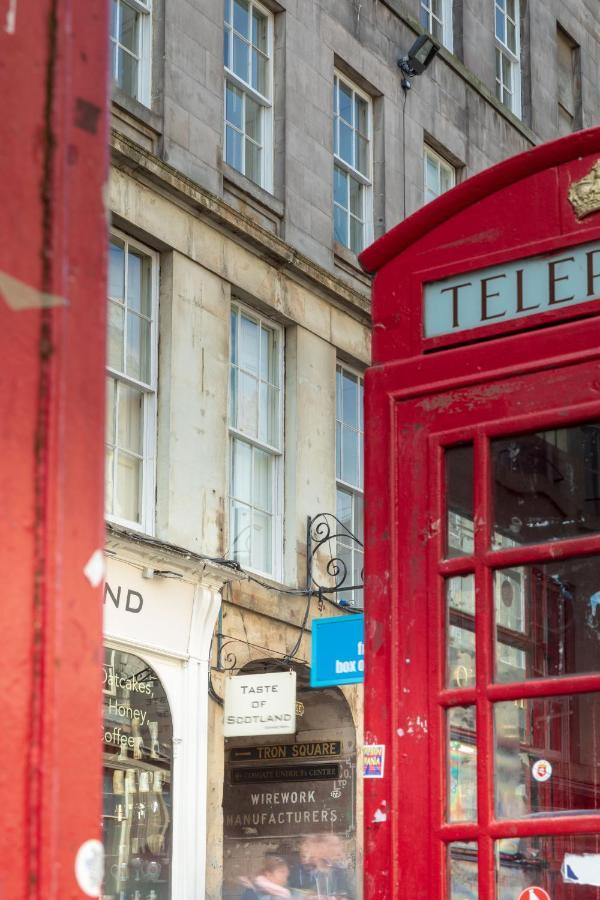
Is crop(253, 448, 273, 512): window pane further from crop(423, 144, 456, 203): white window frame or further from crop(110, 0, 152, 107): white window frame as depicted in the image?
crop(423, 144, 456, 203): white window frame

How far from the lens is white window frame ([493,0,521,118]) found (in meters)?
19.8

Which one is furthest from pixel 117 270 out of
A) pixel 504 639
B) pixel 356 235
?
pixel 504 639

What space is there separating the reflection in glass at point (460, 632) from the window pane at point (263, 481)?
33.0ft

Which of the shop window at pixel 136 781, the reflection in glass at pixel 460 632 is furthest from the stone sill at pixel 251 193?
the reflection in glass at pixel 460 632

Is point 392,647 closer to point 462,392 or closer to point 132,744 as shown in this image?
point 462,392

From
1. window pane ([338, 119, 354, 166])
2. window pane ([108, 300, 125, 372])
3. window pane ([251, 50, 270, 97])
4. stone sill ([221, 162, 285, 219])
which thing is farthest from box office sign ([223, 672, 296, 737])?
window pane ([338, 119, 354, 166])

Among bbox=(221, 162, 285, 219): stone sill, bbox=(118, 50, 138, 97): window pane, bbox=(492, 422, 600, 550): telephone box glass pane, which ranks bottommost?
bbox=(492, 422, 600, 550): telephone box glass pane

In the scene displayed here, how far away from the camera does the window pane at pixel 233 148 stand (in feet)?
47.7

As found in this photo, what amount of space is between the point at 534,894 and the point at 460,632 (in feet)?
2.22

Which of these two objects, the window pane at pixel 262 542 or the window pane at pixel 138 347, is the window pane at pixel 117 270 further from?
the window pane at pixel 262 542

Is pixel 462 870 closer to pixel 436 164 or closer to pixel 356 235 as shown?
pixel 356 235

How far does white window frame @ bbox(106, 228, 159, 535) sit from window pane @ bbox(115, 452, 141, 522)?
4 cm

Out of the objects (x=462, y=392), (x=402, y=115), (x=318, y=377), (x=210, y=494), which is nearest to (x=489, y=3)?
(x=402, y=115)

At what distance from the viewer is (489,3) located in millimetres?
19406
